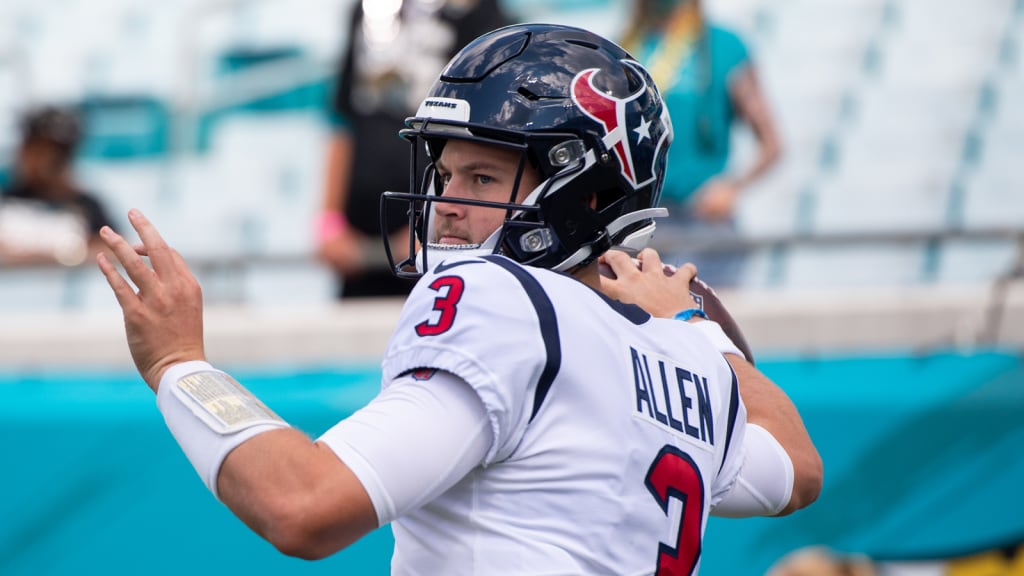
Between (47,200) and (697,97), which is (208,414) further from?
(47,200)

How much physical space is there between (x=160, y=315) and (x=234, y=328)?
268 centimetres

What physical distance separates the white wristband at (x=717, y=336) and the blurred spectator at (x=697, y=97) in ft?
7.37

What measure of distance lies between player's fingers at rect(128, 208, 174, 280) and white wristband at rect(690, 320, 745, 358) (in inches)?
32.9

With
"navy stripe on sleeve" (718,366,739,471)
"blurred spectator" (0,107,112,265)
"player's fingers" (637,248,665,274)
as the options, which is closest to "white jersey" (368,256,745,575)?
"navy stripe on sleeve" (718,366,739,471)

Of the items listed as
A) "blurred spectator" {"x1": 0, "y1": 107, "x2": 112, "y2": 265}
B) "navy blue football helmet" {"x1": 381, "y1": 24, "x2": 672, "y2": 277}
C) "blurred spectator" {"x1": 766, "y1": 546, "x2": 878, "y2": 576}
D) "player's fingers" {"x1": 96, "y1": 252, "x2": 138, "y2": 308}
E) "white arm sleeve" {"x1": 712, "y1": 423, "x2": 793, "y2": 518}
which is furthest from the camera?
"blurred spectator" {"x1": 0, "y1": 107, "x2": 112, "y2": 265}

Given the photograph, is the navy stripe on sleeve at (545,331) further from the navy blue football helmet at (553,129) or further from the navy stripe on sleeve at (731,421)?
the navy stripe on sleeve at (731,421)

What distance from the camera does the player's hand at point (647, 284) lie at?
205 cm

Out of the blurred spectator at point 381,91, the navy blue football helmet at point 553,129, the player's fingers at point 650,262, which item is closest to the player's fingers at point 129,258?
the navy blue football helmet at point 553,129

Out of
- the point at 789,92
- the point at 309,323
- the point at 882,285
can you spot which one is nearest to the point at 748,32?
the point at 789,92

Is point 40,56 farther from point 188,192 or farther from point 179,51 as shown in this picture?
point 188,192

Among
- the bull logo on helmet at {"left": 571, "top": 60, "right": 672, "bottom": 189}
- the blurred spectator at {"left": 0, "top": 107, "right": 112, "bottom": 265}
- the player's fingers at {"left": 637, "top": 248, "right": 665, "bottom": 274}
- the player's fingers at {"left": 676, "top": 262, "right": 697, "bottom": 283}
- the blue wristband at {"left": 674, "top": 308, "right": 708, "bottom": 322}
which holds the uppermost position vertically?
the bull logo on helmet at {"left": 571, "top": 60, "right": 672, "bottom": 189}

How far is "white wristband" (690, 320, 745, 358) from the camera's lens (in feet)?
6.86

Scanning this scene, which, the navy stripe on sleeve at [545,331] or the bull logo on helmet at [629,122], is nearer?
the navy stripe on sleeve at [545,331]

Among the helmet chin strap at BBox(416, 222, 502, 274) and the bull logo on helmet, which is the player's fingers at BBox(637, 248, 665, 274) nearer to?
the bull logo on helmet
